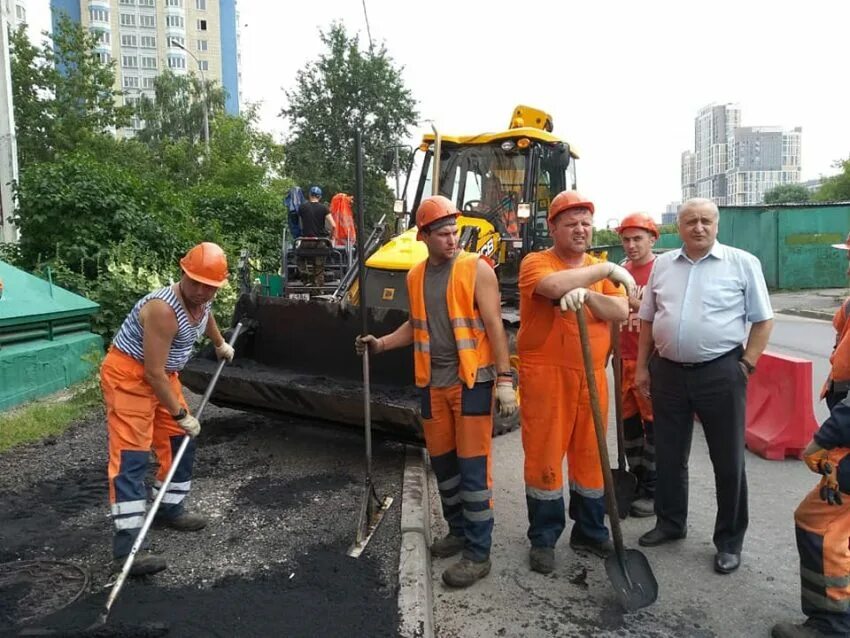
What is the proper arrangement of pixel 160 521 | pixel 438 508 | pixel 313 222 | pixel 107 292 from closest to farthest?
pixel 160 521
pixel 438 508
pixel 107 292
pixel 313 222

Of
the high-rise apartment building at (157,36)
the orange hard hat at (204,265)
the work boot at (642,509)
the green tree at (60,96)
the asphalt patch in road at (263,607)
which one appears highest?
the high-rise apartment building at (157,36)

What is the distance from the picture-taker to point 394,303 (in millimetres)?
6270

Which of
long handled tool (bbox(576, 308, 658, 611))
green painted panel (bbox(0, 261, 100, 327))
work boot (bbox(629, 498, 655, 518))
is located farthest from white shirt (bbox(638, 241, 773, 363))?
green painted panel (bbox(0, 261, 100, 327))

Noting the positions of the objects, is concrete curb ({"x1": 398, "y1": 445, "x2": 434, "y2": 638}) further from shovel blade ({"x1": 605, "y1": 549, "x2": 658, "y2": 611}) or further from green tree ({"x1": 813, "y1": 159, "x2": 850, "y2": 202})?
green tree ({"x1": 813, "y1": 159, "x2": 850, "y2": 202})

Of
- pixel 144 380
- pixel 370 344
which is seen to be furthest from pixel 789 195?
pixel 144 380

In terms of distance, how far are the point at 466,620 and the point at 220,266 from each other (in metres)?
2.08

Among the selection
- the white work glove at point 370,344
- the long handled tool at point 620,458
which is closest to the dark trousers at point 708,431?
the long handled tool at point 620,458

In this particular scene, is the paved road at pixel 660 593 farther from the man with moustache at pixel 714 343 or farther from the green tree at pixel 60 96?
the green tree at pixel 60 96

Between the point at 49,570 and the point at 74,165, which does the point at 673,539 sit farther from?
the point at 74,165

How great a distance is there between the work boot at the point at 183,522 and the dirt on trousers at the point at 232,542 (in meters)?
0.05

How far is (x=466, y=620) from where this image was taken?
10.1ft

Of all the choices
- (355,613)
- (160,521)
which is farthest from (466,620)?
(160,521)

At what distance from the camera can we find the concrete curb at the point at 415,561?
2.93 metres

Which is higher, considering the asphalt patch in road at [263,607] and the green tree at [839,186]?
the green tree at [839,186]
